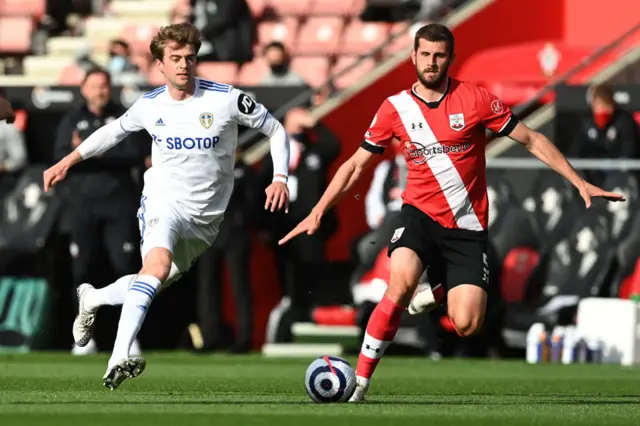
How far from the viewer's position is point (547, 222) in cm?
1673

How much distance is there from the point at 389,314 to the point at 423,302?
0.67 m

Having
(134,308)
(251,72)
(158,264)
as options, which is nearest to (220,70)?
(251,72)

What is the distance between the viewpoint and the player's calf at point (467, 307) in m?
10.1

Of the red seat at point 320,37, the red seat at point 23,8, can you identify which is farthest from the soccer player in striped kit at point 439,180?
the red seat at point 23,8

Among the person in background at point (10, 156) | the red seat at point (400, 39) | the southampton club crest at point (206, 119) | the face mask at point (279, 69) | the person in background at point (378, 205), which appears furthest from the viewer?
the red seat at point (400, 39)

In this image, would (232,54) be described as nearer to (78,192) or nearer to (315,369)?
(78,192)

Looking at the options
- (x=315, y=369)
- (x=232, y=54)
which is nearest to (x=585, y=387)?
(x=315, y=369)

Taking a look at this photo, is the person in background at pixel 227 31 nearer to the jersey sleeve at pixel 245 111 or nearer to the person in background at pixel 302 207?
the person in background at pixel 302 207

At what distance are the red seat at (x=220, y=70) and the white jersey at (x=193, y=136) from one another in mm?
9988

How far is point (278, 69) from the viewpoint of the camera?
18578 millimetres

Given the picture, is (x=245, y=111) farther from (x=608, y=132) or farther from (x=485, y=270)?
(x=608, y=132)

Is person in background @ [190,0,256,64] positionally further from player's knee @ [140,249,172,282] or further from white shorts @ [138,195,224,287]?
player's knee @ [140,249,172,282]

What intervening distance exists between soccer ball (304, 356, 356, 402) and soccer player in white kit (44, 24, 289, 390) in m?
1.24

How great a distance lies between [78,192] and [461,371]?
14.3 feet
